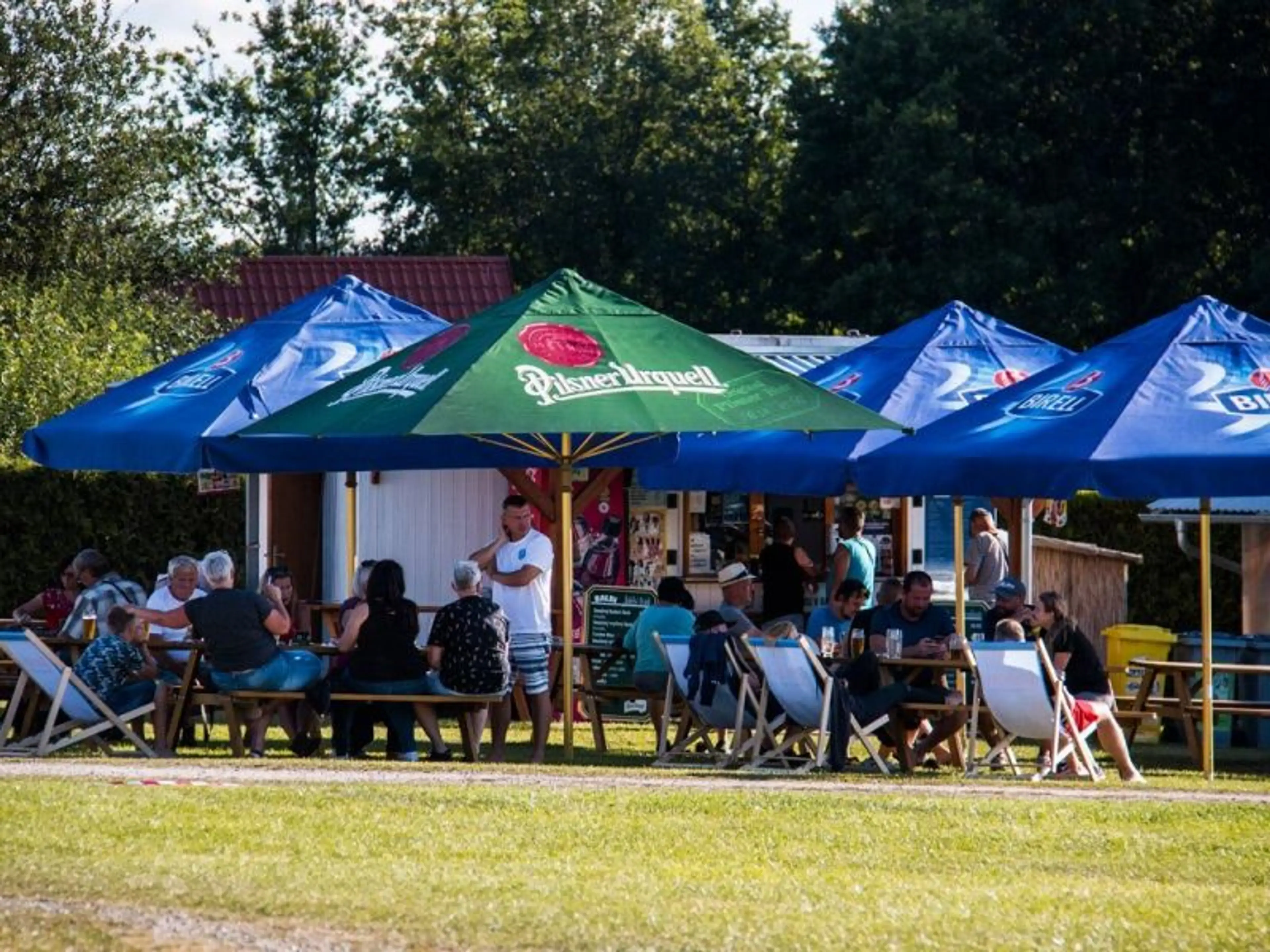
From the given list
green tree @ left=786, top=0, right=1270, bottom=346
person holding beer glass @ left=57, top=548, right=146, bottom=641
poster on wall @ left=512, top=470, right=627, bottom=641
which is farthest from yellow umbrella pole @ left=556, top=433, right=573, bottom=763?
green tree @ left=786, top=0, right=1270, bottom=346

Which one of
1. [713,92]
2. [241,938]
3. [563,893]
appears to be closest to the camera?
[241,938]

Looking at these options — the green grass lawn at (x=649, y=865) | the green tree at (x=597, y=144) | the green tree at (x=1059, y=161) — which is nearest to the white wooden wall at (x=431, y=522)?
the green grass lawn at (x=649, y=865)

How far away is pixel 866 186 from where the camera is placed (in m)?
42.8

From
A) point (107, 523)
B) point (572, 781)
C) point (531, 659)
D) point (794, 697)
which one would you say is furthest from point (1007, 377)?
point (107, 523)

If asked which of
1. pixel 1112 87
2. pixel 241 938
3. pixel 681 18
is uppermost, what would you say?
pixel 681 18

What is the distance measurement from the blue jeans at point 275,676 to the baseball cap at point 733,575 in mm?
2951

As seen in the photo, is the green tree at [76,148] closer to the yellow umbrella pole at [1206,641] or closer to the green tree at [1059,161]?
the green tree at [1059,161]

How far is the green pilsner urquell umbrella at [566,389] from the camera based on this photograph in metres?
15.0

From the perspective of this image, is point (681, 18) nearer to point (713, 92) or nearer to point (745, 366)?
point (713, 92)

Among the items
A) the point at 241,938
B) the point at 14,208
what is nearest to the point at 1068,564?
the point at 14,208

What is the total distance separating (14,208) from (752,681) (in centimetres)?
1837

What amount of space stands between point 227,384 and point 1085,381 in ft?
19.4

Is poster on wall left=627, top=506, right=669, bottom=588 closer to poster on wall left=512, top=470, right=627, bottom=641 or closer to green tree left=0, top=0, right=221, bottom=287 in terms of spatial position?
poster on wall left=512, top=470, right=627, bottom=641

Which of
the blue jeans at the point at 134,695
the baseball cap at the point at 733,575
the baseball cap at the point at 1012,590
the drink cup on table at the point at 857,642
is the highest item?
the baseball cap at the point at 733,575
